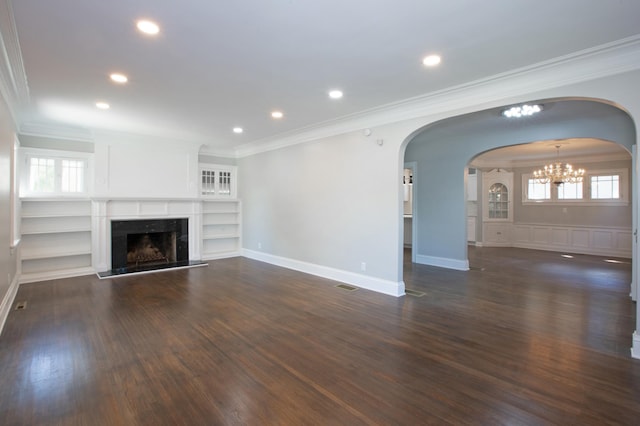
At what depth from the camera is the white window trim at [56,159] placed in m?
5.44

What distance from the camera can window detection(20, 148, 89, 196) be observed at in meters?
5.52

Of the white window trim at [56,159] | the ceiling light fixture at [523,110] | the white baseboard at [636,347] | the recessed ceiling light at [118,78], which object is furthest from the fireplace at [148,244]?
the white baseboard at [636,347]

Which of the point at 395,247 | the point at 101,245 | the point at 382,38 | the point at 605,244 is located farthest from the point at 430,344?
the point at 605,244

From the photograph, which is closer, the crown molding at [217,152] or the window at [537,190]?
the crown molding at [217,152]

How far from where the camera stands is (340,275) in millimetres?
5473

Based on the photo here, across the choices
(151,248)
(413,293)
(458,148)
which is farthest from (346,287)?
(151,248)

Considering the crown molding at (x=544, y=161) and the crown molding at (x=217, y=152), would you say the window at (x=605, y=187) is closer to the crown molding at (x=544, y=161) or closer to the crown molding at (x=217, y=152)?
the crown molding at (x=544, y=161)

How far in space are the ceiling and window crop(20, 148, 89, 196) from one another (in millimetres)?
1513

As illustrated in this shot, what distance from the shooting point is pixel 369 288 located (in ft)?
16.4

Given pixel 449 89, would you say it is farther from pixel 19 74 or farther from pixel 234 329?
pixel 19 74

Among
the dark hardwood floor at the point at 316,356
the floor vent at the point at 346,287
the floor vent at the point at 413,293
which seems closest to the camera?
the dark hardwood floor at the point at 316,356

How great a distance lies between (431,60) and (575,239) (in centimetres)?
869

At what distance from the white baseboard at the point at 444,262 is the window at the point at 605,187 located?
16.7 ft

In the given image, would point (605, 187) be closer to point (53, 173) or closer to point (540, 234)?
point (540, 234)
